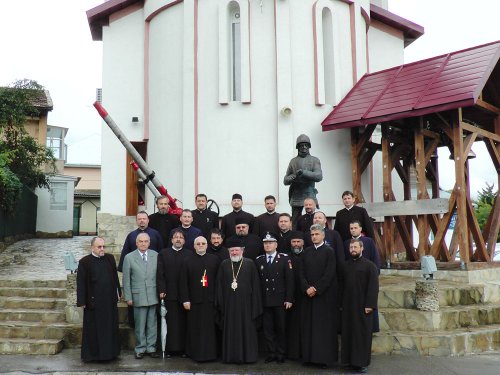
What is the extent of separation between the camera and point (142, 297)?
805 centimetres

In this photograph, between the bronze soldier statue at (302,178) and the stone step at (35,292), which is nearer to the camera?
the stone step at (35,292)

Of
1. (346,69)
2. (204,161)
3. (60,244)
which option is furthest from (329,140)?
(60,244)

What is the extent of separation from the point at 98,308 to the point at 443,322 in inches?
200

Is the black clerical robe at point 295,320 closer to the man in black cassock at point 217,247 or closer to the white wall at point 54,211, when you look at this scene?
the man in black cassock at point 217,247

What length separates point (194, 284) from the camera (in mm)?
8102

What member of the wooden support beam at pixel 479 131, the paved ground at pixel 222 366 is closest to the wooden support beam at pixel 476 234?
the wooden support beam at pixel 479 131

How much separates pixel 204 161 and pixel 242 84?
1.99 meters

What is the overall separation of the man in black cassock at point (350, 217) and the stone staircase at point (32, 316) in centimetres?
474

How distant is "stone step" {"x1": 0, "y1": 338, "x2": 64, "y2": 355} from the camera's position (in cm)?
823

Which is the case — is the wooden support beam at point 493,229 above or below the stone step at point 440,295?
above

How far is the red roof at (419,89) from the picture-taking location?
10781 millimetres

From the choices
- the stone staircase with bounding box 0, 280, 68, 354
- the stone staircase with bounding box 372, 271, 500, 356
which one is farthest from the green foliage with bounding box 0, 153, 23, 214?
the stone staircase with bounding box 372, 271, 500, 356

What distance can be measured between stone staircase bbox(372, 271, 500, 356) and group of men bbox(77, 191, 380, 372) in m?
0.68

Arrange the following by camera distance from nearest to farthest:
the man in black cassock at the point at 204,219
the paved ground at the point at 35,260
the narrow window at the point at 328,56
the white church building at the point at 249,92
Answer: the man in black cassock at the point at 204,219, the paved ground at the point at 35,260, the white church building at the point at 249,92, the narrow window at the point at 328,56
